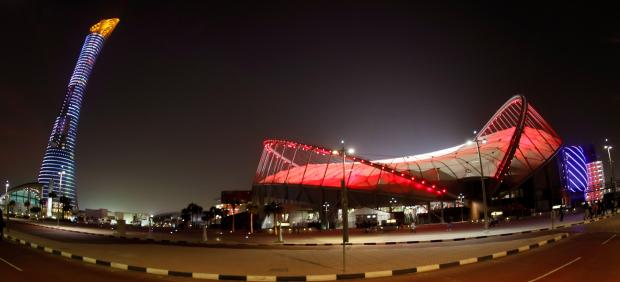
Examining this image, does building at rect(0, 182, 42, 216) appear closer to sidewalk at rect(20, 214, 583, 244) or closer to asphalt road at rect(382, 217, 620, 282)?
sidewalk at rect(20, 214, 583, 244)

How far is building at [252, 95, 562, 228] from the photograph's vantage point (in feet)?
258

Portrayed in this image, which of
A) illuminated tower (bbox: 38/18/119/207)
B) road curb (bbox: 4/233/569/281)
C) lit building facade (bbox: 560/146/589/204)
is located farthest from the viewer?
illuminated tower (bbox: 38/18/119/207)

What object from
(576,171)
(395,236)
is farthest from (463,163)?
(576,171)

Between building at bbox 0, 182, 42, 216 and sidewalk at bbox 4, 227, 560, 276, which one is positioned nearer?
sidewalk at bbox 4, 227, 560, 276

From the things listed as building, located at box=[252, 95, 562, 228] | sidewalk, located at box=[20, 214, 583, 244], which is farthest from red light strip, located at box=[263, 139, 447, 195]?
sidewalk, located at box=[20, 214, 583, 244]

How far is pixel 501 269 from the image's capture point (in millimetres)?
17562

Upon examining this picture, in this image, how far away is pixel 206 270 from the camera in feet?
63.8

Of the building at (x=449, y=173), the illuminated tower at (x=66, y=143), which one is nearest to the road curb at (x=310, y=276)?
the building at (x=449, y=173)

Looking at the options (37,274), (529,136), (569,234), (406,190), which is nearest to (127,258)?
(37,274)

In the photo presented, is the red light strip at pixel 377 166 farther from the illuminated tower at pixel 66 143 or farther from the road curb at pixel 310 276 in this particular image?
the illuminated tower at pixel 66 143

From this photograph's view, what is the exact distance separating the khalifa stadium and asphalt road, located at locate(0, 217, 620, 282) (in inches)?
1949

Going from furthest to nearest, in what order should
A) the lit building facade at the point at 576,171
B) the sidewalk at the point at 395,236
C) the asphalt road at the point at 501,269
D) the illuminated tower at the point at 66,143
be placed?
1. the illuminated tower at the point at 66,143
2. the lit building facade at the point at 576,171
3. the sidewalk at the point at 395,236
4. the asphalt road at the point at 501,269

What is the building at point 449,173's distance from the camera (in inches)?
3093

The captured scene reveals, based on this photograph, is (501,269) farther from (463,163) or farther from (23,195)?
(23,195)
